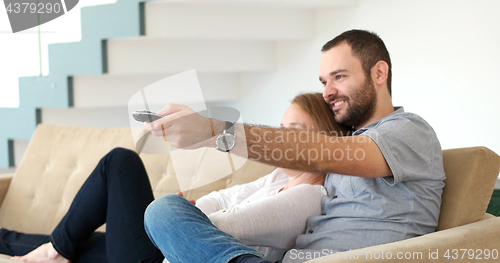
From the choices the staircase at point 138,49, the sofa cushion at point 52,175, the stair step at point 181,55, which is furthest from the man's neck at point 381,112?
the stair step at point 181,55

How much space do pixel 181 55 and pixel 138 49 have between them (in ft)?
0.95

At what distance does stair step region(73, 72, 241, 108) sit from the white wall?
36.1 inches

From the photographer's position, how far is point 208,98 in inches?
125

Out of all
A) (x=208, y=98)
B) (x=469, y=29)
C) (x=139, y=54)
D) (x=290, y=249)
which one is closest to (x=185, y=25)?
(x=139, y=54)

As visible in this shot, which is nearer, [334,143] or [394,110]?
[334,143]

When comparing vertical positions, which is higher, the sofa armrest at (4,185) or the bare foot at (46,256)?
the sofa armrest at (4,185)

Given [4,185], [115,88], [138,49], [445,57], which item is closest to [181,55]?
[138,49]

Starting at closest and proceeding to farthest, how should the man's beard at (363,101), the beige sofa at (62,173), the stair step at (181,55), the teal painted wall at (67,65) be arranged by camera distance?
the man's beard at (363,101) → the beige sofa at (62,173) → the teal painted wall at (67,65) → the stair step at (181,55)

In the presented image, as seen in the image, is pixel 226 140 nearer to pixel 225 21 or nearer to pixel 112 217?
pixel 112 217

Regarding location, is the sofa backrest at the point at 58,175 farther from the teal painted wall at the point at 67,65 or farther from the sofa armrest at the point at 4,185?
the teal painted wall at the point at 67,65

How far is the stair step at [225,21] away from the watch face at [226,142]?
180 cm

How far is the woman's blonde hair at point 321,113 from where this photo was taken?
1408mm

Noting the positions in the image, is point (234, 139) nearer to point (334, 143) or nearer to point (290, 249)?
point (334, 143)

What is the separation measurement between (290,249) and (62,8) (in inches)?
89.7
